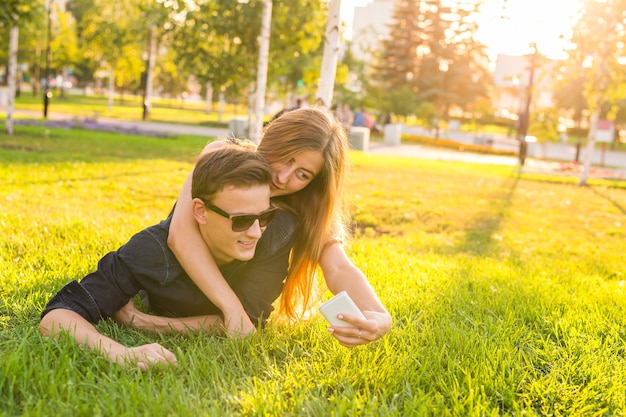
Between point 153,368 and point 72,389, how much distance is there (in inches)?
14.5

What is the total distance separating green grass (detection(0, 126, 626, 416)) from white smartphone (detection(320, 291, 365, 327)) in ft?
0.76

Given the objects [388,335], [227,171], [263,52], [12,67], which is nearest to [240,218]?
[227,171]

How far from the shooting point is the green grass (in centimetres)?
252

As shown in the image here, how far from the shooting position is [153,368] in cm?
275

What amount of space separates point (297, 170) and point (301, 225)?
0.29 m

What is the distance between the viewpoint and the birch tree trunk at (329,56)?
7.83m

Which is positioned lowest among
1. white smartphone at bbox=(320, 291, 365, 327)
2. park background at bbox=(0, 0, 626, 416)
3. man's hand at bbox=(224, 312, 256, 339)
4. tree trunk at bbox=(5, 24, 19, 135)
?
park background at bbox=(0, 0, 626, 416)

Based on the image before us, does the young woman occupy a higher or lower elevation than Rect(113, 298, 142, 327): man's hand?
higher

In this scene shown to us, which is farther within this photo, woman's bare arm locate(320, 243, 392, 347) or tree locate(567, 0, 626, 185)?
tree locate(567, 0, 626, 185)

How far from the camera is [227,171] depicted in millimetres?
3025

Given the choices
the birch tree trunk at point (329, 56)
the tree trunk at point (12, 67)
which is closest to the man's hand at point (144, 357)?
the birch tree trunk at point (329, 56)

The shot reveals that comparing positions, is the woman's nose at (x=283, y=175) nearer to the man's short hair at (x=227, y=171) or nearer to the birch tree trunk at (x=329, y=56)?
the man's short hair at (x=227, y=171)

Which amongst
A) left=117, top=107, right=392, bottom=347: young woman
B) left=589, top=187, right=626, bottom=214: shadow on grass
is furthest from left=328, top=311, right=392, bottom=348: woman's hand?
left=589, top=187, right=626, bottom=214: shadow on grass

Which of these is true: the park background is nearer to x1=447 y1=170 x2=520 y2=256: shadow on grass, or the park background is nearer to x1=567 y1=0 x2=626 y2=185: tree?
x1=447 y1=170 x2=520 y2=256: shadow on grass
